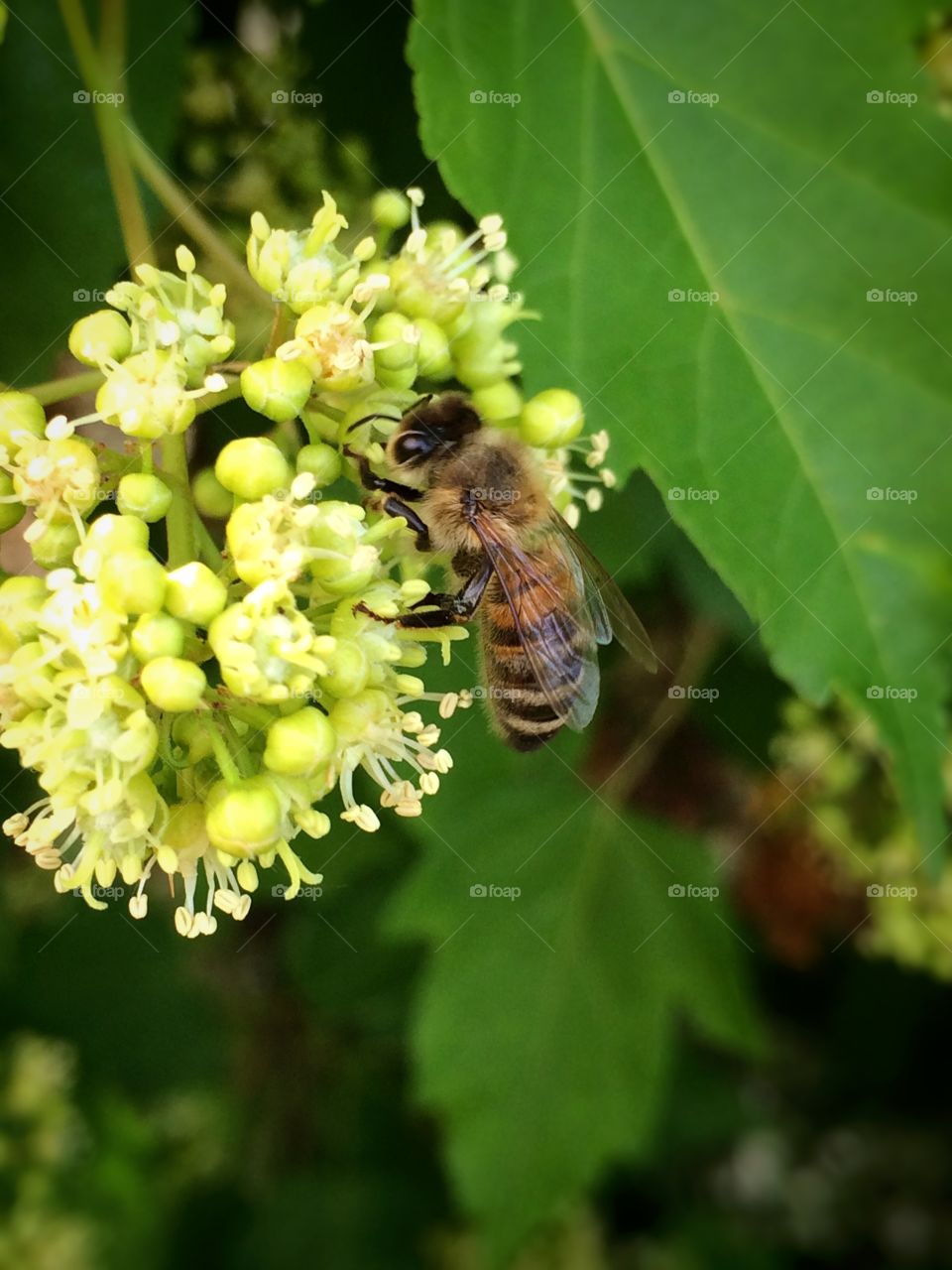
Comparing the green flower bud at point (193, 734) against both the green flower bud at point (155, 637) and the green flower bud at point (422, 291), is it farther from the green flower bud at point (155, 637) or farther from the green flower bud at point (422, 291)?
the green flower bud at point (422, 291)

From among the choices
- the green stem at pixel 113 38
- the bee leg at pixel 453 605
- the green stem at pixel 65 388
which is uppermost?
the green stem at pixel 113 38

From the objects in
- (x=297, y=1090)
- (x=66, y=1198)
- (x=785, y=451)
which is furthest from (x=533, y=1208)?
(x=785, y=451)

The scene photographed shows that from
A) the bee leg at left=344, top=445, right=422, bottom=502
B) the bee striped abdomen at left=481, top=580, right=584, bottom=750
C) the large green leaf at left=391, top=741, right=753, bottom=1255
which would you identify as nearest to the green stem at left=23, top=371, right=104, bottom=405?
the bee leg at left=344, top=445, right=422, bottom=502

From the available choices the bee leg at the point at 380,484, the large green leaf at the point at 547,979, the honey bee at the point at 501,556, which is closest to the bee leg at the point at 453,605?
the honey bee at the point at 501,556

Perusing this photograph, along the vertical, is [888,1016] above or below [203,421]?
below

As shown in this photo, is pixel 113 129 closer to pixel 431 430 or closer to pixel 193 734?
pixel 431 430

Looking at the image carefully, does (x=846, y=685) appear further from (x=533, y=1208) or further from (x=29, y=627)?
(x=533, y=1208)
